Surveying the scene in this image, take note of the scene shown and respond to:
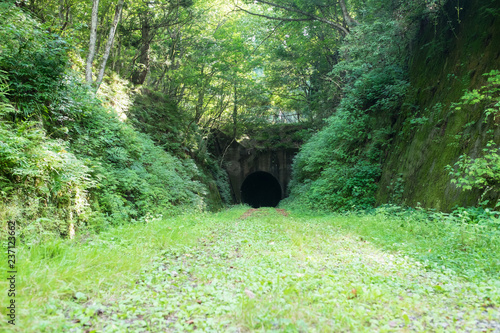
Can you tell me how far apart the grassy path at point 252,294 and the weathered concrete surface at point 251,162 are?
20132 millimetres

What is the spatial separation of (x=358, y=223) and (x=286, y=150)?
17.7m

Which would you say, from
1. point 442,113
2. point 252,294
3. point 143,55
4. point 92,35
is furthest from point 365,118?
point 143,55

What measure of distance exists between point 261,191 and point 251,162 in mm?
6930

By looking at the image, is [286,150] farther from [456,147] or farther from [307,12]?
[456,147]

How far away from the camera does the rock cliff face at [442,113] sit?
6.50 meters

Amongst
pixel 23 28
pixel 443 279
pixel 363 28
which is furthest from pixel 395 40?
pixel 23 28

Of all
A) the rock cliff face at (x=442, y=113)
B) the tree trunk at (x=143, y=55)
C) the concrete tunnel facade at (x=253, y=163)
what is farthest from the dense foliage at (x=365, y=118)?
the concrete tunnel facade at (x=253, y=163)

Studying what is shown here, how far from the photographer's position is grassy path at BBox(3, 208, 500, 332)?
221 centimetres

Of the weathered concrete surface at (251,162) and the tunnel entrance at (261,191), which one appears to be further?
the tunnel entrance at (261,191)

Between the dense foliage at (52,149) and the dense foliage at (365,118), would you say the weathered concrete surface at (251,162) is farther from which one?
the dense foliage at (52,149)

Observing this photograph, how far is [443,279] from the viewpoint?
3.17m

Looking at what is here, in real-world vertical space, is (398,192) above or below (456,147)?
below

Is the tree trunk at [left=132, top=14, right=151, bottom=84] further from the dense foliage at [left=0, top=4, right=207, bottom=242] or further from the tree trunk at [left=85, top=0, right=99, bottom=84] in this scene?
the dense foliage at [left=0, top=4, right=207, bottom=242]

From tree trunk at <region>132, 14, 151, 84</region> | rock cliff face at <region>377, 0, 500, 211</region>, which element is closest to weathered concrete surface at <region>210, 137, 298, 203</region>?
tree trunk at <region>132, 14, 151, 84</region>
